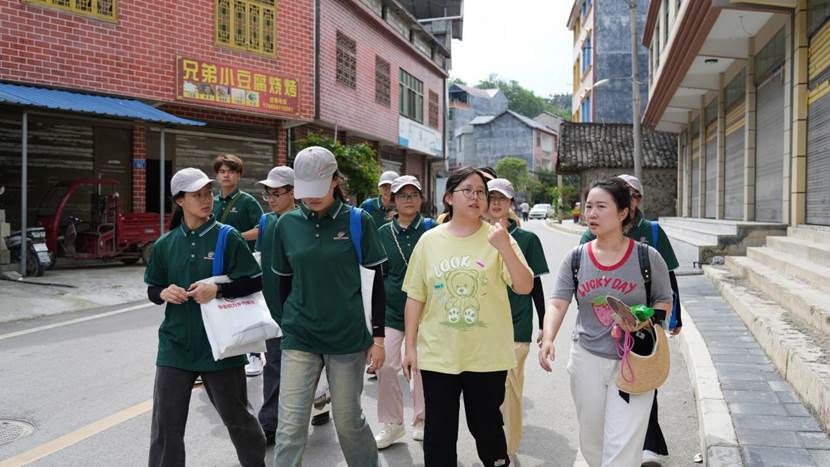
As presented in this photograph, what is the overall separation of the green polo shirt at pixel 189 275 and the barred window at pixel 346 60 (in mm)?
18965

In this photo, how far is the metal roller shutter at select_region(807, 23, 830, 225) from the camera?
865 centimetres

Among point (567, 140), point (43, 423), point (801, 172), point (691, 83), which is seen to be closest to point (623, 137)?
point (567, 140)

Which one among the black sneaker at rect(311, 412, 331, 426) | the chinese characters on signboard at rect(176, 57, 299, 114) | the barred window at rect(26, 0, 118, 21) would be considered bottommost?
the black sneaker at rect(311, 412, 331, 426)

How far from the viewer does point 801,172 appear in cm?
958

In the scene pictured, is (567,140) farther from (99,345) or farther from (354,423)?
(354,423)

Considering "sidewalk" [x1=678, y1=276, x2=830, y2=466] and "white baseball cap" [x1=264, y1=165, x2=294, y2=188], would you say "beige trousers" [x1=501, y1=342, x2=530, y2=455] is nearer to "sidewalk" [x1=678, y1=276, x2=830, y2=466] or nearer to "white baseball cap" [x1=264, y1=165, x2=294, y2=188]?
"sidewalk" [x1=678, y1=276, x2=830, y2=466]

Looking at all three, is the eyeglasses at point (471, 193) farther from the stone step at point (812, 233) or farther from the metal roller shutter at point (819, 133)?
the metal roller shutter at point (819, 133)

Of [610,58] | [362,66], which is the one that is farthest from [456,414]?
[610,58]

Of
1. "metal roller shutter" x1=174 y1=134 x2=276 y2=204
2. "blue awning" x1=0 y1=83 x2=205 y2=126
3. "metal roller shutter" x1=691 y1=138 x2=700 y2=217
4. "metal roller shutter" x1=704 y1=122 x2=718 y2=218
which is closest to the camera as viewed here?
"blue awning" x1=0 y1=83 x2=205 y2=126

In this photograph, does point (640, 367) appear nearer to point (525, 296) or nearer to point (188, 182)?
point (525, 296)

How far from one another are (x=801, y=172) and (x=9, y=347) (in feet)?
32.0

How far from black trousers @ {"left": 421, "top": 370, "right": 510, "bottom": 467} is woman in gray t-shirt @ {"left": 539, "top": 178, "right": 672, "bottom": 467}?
298 mm

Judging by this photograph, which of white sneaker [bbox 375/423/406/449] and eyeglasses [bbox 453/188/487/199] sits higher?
eyeglasses [bbox 453/188/487/199]

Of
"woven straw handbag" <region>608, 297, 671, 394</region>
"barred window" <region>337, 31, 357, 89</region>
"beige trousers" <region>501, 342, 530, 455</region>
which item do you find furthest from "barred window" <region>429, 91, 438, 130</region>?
"woven straw handbag" <region>608, 297, 671, 394</region>
